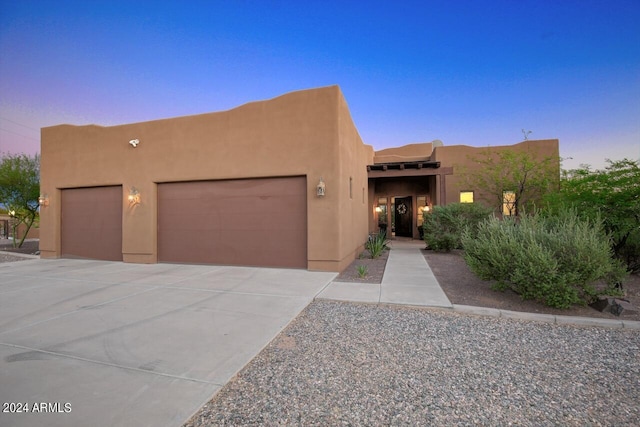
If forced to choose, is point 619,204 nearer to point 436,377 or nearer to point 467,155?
point 436,377

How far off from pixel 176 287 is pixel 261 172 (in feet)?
11.9

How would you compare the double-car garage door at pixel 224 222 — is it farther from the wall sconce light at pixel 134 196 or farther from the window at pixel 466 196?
the window at pixel 466 196

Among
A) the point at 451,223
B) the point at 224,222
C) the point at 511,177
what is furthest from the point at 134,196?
the point at 511,177

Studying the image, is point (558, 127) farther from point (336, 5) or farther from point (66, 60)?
point (66, 60)

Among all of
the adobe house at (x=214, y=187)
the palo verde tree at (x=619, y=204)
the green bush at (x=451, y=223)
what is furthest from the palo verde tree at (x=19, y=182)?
the palo verde tree at (x=619, y=204)

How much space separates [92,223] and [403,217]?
1478 cm

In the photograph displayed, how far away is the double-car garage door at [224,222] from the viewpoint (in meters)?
7.52

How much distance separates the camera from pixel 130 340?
3078 mm

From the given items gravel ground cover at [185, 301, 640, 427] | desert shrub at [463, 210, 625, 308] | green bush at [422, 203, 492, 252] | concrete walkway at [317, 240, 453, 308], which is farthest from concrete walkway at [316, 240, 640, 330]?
green bush at [422, 203, 492, 252]

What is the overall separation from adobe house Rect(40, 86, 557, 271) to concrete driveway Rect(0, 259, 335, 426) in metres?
1.71

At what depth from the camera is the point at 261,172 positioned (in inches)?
300

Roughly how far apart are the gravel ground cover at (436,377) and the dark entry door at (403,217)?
12.4 metres

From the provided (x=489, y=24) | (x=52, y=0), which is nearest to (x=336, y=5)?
(x=489, y=24)

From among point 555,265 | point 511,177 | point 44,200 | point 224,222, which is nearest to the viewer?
point 555,265
